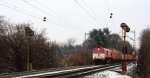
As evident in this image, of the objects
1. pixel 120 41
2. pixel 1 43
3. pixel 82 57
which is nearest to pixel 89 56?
pixel 82 57

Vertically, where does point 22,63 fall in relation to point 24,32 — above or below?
below

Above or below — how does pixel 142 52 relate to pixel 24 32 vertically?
below

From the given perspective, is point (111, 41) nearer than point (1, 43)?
No

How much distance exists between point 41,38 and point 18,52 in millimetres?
5206

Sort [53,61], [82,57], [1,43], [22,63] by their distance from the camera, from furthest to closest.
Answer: [82,57] < [53,61] < [22,63] < [1,43]

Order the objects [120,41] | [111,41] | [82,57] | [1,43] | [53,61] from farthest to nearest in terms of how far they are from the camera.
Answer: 1. [120,41]
2. [111,41]
3. [82,57]
4. [53,61]
5. [1,43]

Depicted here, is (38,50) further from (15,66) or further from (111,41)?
(111,41)

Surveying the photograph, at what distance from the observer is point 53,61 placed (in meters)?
41.8

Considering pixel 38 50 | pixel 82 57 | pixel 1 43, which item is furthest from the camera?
pixel 82 57

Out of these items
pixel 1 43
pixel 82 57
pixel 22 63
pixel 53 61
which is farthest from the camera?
pixel 82 57

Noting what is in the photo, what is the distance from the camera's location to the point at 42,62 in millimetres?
38906

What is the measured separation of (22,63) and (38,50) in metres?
3.89

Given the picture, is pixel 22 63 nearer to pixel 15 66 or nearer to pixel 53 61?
pixel 15 66

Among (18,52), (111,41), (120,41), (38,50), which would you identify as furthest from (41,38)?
(120,41)
